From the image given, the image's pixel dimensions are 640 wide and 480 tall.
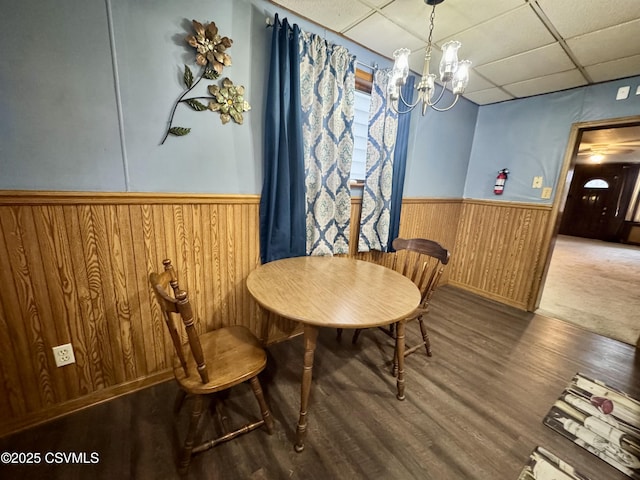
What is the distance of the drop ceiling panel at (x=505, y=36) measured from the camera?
1.59 meters

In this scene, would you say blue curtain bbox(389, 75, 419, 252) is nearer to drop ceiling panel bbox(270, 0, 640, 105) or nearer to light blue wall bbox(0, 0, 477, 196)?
drop ceiling panel bbox(270, 0, 640, 105)

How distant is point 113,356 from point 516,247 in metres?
3.87

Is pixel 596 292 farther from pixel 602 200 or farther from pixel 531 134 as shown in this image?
pixel 602 200

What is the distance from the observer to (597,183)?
7.52 meters

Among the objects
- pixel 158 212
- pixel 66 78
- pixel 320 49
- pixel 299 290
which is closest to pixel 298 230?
pixel 299 290

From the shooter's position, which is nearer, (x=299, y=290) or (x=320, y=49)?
(x=299, y=290)

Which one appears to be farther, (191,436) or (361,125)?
(361,125)

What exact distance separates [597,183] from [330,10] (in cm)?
1019

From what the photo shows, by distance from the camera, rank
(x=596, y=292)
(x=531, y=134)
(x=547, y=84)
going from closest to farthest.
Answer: (x=547, y=84) → (x=531, y=134) → (x=596, y=292)

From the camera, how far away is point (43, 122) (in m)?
1.10

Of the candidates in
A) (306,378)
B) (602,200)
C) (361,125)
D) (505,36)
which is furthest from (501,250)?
(602,200)

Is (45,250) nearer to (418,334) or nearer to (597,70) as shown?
(418,334)

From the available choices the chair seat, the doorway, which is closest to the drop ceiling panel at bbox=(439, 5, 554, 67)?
the chair seat

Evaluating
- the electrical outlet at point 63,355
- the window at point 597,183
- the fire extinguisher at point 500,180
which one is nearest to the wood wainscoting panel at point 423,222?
the fire extinguisher at point 500,180
